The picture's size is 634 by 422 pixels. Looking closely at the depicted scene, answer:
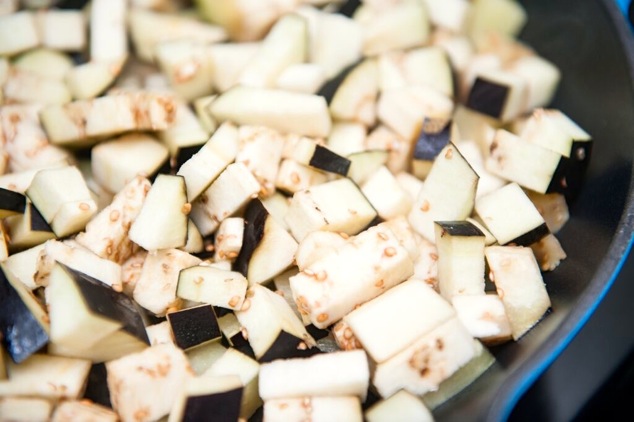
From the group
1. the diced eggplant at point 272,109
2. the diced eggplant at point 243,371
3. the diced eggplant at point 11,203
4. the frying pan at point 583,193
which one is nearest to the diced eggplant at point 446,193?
the frying pan at point 583,193

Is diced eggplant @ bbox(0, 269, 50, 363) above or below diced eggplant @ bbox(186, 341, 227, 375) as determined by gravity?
above

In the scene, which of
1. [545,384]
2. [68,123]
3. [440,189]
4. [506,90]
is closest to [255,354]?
[440,189]

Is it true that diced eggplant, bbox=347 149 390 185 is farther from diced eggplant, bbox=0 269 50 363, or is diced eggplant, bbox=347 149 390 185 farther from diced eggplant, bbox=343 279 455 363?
diced eggplant, bbox=0 269 50 363

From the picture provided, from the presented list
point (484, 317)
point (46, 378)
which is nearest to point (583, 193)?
point (484, 317)

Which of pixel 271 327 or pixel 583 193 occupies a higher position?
pixel 583 193

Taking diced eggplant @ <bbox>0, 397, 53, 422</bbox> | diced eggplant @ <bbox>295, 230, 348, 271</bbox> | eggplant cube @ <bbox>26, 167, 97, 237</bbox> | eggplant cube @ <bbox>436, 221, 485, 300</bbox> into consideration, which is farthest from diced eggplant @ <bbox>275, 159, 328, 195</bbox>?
diced eggplant @ <bbox>0, 397, 53, 422</bbox>

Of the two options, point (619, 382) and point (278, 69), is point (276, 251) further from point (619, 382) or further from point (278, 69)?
point (619, 382)

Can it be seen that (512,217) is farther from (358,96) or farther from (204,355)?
(204,355)

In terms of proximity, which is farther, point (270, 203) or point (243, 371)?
point (270, 203)
